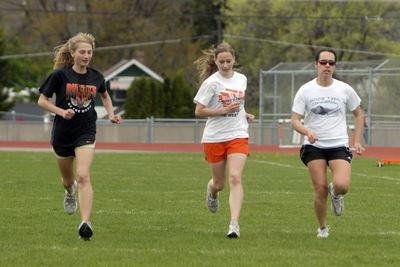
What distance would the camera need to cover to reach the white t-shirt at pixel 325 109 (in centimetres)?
1119

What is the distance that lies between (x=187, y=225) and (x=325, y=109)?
2380mm

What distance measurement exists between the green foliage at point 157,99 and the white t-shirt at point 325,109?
4635 centimetres

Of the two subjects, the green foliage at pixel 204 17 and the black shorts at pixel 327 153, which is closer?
the black shorts at pixel 327 153

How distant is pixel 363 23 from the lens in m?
65.6

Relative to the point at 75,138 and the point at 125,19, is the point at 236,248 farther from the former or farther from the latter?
the point at 125,19

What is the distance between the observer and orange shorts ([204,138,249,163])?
11805 millimetres

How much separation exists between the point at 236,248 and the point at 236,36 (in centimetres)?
5816

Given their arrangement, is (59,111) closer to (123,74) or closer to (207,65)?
(207,65)

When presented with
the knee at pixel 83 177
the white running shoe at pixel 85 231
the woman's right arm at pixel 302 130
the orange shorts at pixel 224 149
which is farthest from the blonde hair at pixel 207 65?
the white running shoe at pixel 85 231

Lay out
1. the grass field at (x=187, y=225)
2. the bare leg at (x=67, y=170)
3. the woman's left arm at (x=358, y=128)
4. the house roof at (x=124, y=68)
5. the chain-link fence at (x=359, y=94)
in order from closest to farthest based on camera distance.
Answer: the grass field at (x=187, y=225)
the woman's left arm at (x=358, y=128)
the bare leg at (x=67, y=170)
the chain-link fence at (x=359, y=94)
the house roof at (x=124, y=68)

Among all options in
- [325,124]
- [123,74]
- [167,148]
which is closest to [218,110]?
[325,124]

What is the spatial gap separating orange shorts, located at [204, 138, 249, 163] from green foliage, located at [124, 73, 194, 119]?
45.5 meters

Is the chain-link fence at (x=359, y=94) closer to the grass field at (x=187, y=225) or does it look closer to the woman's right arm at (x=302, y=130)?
the grass field at (x=187, y=225)

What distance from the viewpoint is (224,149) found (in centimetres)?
1193
